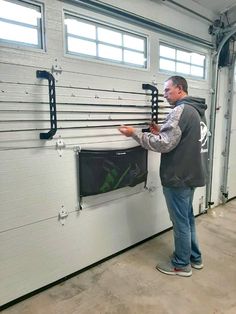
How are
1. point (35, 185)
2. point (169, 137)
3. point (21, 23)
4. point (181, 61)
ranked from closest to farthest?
point (21, 23) < point (35, 185) < point (169, 137) < point (181, 61)

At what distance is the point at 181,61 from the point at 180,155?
147cm

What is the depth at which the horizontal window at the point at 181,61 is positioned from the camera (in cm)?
277

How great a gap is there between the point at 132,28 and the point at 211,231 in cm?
239

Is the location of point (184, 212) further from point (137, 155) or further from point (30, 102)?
point (30, 102)

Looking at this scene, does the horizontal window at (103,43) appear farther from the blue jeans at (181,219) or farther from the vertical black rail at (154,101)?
the blue jeans at (181,219)

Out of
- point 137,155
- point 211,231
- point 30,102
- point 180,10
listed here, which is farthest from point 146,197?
point 180,10

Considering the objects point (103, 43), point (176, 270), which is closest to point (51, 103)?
point (103, 43)

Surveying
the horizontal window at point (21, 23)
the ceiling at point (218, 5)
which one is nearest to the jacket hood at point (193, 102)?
the horizontal window at point (21, 23)

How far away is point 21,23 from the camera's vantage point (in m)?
1.73

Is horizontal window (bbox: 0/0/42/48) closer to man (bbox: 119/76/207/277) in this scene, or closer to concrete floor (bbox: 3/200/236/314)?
man (bbox: 119/76/207/277)

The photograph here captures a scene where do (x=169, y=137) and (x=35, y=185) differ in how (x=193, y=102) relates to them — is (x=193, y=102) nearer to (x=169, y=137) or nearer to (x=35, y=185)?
(x=169, y=137)

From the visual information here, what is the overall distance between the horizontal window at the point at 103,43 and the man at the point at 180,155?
1.79 ft

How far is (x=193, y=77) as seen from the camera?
3.11 meters

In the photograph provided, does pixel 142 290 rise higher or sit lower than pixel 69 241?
lower
